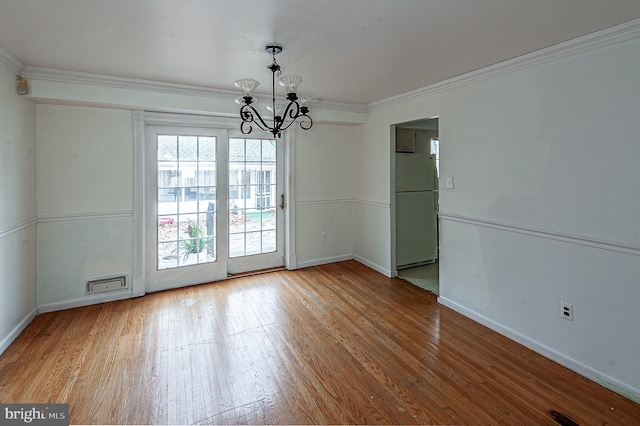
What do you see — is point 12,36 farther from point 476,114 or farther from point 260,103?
point 476,114

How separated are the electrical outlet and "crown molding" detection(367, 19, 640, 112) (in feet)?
6.12

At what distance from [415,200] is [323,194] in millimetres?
1404

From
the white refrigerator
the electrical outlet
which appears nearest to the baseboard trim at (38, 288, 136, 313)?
the white refrigerator

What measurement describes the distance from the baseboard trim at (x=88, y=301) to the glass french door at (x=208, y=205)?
0.92ft

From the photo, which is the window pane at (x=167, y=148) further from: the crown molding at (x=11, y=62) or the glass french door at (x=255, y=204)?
the crown molding at (x=11, y=62)

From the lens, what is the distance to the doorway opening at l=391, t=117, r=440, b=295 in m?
4.54

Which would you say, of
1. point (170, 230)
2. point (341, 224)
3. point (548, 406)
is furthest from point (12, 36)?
point (548, 406)

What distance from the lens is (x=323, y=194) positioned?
4910 millimetres

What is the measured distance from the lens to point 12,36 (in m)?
2.25

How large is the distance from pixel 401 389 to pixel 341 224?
315 centimetres

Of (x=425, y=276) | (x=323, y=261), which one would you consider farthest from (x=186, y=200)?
(x=425, y=276)

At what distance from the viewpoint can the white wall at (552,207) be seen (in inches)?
82.9

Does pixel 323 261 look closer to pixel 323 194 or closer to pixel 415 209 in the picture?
pixel 323 194

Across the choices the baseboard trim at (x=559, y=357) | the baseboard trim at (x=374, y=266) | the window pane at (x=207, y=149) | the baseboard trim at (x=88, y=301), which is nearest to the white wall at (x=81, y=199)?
the baseboard trim at (x=88, y=301)
